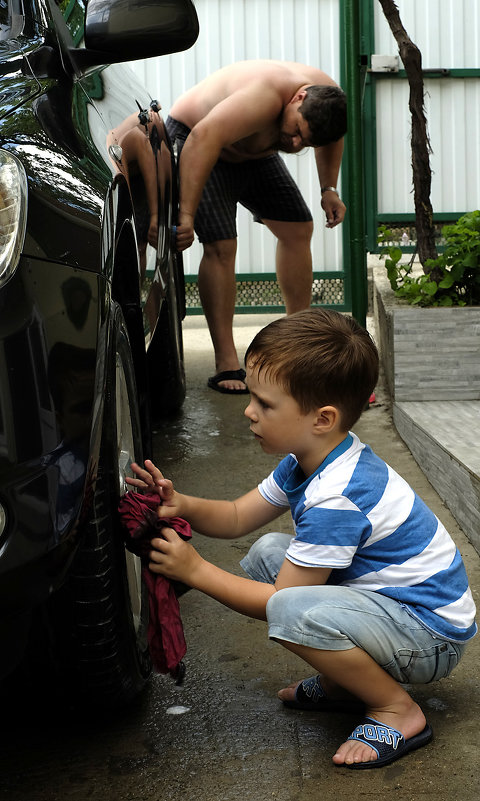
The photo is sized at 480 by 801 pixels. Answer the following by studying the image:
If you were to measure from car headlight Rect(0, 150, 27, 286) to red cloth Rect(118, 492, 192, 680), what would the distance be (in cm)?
54

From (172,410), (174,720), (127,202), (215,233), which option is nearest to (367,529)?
(174,720)

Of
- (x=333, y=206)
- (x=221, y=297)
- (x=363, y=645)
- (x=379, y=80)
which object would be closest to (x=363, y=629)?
(x=363, y=645)

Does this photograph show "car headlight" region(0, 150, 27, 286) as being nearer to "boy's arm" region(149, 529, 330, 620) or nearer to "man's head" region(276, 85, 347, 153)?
"boy's arm" region(149, 529, 330, 620)

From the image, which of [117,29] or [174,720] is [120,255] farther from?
[174,720]

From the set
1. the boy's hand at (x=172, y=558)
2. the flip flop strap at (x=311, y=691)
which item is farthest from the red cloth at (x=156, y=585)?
the flip flop strap at (x=311, y=691)

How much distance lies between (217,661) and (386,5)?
3404 millimetres

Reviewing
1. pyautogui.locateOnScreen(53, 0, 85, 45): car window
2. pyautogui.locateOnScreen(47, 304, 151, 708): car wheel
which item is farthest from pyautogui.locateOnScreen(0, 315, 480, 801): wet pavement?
pyautogui.locateOnScreen(53, 0, 85, 45): car window

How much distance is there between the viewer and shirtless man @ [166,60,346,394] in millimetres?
4039

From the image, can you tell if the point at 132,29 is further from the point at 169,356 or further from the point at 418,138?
the point at 418,138

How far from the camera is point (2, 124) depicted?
A: 1.50 metres

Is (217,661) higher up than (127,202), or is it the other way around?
(127,202)

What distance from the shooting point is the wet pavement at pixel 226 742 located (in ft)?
5.50

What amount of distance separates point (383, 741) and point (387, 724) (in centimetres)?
4

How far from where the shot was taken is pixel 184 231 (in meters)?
3.95
